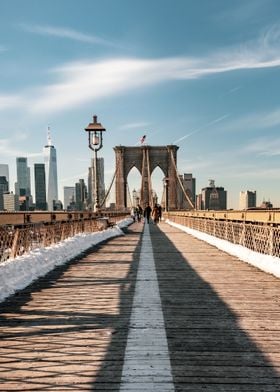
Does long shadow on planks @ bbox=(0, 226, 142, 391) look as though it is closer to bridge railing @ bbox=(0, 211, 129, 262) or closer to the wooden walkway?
the wooden walkway

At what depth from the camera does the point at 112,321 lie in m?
4.55

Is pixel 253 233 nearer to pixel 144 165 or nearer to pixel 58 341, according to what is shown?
pixel 58 341

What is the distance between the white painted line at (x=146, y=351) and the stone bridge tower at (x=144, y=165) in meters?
94.5

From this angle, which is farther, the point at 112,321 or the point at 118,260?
the point at 118,260

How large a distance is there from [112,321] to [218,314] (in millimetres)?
1574

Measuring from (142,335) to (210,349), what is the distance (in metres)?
0.83

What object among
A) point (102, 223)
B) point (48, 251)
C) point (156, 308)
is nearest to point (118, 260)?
point (48, 251)

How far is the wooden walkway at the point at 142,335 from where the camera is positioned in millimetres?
3025

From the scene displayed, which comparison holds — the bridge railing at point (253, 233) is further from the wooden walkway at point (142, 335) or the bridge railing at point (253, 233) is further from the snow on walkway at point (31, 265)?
the snow on walkway at point (31, 265)

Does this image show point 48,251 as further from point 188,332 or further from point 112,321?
point 188,332

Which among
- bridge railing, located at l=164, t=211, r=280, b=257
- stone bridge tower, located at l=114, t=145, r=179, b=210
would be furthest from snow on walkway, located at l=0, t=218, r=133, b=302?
stone bridge tower, located at l=114, t=145, r=179, b=210

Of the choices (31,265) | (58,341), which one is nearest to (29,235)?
(31,265)

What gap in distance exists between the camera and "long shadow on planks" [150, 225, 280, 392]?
2965 mm

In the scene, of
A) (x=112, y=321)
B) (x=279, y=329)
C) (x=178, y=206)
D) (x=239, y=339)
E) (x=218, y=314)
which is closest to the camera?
(x=239, y=339)
